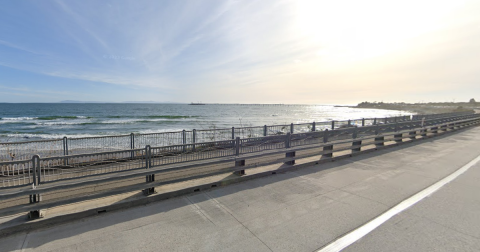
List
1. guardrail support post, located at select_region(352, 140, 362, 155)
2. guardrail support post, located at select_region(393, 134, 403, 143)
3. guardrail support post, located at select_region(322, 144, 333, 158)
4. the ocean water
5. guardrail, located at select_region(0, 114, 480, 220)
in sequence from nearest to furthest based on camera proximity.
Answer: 1. guardrail, located at select_region(0, 114, 480, 220)
2. guardrail support post, located at select_region(322, 144, 333, 158)
3. guardrail support post, located at select_region(352, 140, 362, 155)
4. guardrail support post, located at select_region(393, 134, 403, 143)
5. the ocean water

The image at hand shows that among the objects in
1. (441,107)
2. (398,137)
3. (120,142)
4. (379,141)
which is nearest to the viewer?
(379,141)

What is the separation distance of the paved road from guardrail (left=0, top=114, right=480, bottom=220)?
706 millimetres

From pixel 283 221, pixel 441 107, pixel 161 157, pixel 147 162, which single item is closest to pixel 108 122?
pixel 161 157

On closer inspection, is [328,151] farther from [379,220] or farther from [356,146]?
[379,220]

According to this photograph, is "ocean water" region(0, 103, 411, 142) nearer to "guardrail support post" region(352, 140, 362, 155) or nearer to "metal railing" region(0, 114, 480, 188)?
"guardrail support post" region(352, 140, 362, 155)

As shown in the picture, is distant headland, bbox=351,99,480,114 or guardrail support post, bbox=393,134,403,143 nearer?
guardrail support post, bbox=393,134,403,143

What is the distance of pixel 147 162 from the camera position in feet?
17.3

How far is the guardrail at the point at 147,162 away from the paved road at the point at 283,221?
706mm

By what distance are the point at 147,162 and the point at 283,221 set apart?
3.29m

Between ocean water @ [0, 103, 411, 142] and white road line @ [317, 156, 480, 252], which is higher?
ocean water @ [0, 103, 411, 142]

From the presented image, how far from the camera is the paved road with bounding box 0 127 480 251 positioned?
3.42 meters

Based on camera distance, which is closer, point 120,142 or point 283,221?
point 283,221

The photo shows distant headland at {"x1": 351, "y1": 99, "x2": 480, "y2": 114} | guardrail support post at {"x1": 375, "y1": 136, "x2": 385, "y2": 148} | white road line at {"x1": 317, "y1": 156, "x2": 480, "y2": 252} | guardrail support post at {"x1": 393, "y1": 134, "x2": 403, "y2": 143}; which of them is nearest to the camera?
white road line at {"x1": 317, "y1": 156, "x2": 480, "y2": 252}

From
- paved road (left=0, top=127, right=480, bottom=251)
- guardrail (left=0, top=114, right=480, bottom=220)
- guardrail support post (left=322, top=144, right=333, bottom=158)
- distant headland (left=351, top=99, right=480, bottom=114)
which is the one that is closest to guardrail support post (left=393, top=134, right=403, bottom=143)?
guardrail (left=0, top=114, right=480, bottom=220)
